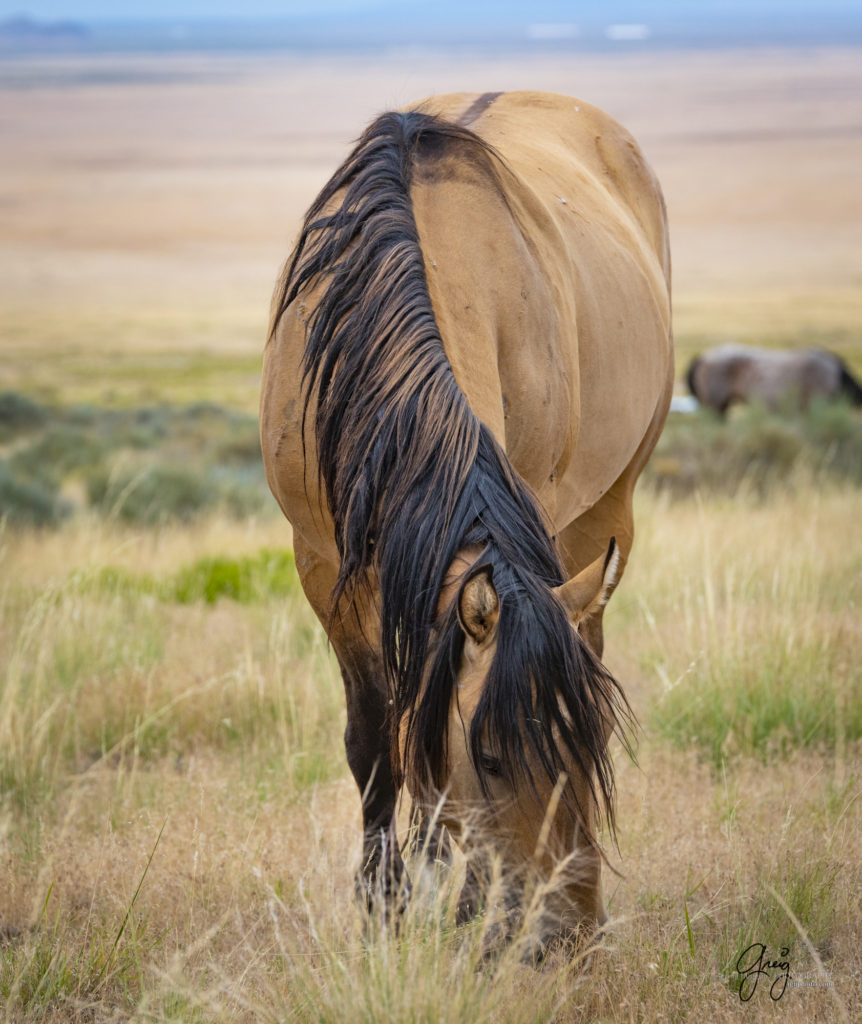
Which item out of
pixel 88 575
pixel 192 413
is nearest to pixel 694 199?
pixel 192 413

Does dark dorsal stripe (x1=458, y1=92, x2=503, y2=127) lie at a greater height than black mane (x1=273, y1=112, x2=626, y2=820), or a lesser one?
greater

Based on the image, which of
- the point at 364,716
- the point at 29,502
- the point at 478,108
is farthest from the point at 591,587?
the point at 29,502

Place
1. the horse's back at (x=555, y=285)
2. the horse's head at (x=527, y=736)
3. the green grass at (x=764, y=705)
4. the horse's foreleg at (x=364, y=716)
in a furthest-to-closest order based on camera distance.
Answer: the green grass at (x=764, y=705), the horse's foreleg at (x=364, y=716), the horse's back at (x=555, y=285), the horse's head at (x=527, y=736)

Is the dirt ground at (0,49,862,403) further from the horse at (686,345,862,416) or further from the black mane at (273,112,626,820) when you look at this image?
the horse at (686,345,862,416)

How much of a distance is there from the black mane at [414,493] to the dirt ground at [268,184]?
0.84 m

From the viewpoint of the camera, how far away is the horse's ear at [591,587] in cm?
183

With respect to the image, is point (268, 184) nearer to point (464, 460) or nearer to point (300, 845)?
point (300, 845)

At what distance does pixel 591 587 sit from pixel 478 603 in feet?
0.77

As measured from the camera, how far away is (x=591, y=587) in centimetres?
183

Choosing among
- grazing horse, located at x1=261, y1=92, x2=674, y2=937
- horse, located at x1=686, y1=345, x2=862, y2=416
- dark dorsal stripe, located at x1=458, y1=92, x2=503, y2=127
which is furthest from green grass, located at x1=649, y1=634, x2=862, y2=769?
horse, located at x1=686, y1=345, x2=862, y2=416

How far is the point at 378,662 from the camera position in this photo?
8.91 feet

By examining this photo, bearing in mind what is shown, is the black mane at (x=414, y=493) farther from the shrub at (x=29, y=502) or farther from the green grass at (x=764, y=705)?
the shrub at (x=29, y=502)

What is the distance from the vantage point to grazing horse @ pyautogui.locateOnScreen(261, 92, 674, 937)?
1.75 metres

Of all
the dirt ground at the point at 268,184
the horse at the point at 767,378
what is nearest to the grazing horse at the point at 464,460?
the dirt ground at the point at 268,184
